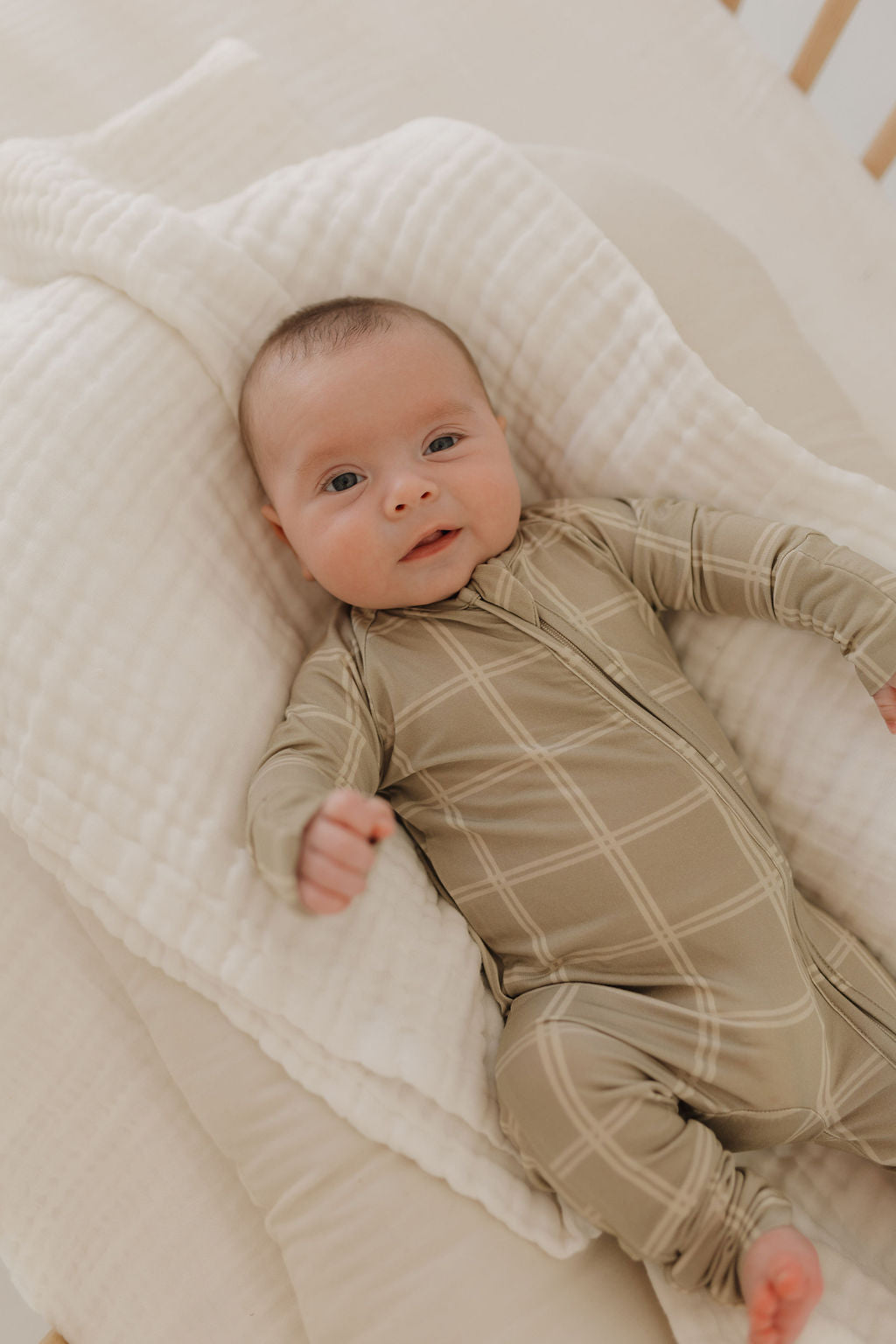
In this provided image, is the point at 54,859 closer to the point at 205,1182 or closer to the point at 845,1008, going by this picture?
the point at 205,1182

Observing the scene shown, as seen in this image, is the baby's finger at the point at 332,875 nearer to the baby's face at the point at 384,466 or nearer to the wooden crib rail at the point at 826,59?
the baby's face at the point at 384,466

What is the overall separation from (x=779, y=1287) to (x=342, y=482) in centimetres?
73

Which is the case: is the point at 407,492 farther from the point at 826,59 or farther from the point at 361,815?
the point at 826,59

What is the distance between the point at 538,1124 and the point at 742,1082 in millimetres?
171

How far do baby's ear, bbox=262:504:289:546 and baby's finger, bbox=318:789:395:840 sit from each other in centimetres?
36

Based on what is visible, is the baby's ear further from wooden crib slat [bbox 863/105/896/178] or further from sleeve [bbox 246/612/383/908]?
wooden crib slat [bbox 863/105/896/178]

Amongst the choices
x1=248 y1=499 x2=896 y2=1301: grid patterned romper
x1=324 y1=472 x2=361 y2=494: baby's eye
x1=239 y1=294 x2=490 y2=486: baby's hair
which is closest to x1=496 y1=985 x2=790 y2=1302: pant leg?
x1=248 y1=499 x2=896 y2=1301: grid patterned romper

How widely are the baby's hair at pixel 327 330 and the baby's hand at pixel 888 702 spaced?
470 mm

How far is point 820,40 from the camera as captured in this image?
1.38m

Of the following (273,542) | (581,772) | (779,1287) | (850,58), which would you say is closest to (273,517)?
(273,542)

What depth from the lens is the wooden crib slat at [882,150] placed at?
138cm

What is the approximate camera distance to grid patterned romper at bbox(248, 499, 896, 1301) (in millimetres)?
791

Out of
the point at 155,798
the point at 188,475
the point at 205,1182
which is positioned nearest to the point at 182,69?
the point at 188,475

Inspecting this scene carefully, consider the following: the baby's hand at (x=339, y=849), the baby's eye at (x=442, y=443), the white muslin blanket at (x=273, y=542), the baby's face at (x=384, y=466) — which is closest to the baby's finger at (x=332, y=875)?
the baby's hand at (x=339, y=849)
